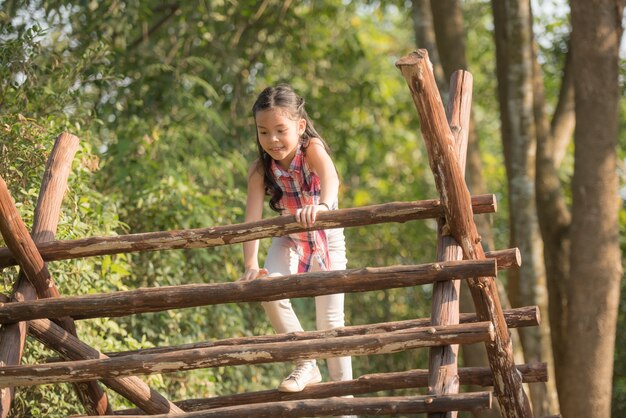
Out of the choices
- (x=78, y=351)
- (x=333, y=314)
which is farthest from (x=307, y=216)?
(x=78, y=351)

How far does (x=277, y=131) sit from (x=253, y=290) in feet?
3.01

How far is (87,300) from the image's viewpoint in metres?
4.61

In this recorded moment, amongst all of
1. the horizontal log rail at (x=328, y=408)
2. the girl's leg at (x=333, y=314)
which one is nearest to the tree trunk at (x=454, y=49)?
the girl's leg at (x=333, y=314)

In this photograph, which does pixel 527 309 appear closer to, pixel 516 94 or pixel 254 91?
pixel 516 94

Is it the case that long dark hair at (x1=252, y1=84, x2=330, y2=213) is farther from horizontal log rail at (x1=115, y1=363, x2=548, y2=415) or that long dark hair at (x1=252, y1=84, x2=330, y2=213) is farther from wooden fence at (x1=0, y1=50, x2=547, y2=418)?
horizontal log rail at (x1=115, y1=363, x2=548, y2=415)

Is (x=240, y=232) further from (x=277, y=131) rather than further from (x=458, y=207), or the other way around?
(x=458, y=207)

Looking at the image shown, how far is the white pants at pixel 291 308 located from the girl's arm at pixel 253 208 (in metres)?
0.12

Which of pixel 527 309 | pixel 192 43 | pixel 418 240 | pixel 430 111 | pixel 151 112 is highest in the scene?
pixel 192 43

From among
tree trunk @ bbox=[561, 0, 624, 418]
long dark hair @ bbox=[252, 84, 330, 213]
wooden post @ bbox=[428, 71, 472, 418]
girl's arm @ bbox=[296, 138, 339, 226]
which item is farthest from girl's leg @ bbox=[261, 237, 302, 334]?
tree trunk @ bbox=[561, 0, 624, 418]

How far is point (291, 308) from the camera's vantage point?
17.1 feet

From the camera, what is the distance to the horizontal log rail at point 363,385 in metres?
4.92

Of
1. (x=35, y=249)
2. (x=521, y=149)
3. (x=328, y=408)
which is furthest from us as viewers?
(x=521, y=149)

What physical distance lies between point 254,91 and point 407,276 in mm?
6666

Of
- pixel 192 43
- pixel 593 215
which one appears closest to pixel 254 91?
pixel 192 43
